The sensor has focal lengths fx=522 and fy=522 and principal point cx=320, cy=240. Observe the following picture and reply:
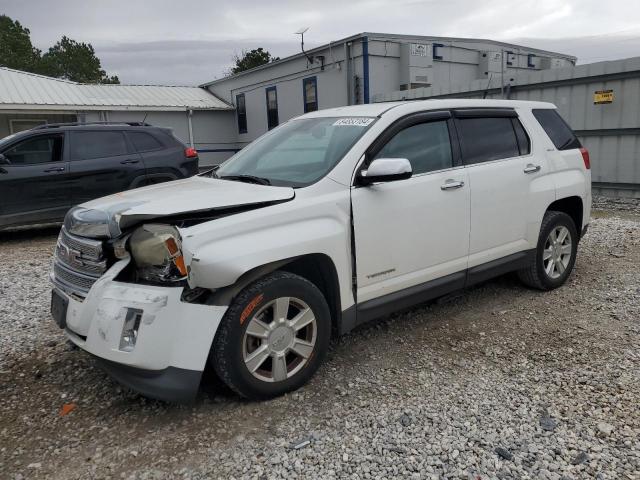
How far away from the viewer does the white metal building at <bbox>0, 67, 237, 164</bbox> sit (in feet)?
59.3

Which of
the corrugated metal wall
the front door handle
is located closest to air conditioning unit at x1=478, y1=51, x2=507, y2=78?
the corrugated metal wall

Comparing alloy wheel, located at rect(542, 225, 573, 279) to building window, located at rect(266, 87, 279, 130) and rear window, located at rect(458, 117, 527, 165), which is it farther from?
building window, located at rect(266, 87, 279, 130)

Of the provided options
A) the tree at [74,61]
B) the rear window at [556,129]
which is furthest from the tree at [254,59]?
the rear window at [556,129]

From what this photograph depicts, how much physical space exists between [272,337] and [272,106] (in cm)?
1691

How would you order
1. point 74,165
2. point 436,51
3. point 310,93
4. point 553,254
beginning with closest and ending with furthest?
point 553,254 < point 74,165 < point 436,51 < point 310,93

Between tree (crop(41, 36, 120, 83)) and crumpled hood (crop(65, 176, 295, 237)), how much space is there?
177 ft

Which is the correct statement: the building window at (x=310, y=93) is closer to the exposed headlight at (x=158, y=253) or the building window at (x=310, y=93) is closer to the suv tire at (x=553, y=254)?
the suv tire at (x=553, y=254)

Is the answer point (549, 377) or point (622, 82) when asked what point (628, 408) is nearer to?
point (549, 377)

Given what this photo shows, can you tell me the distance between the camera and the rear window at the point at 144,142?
884cm

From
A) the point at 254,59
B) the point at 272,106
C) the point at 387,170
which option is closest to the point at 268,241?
the point at 387,170

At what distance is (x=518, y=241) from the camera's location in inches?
177

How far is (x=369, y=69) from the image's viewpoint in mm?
14570

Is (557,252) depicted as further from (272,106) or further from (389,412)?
(272,106)

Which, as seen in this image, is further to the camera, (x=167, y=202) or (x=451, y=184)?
(x=451, y=184)
